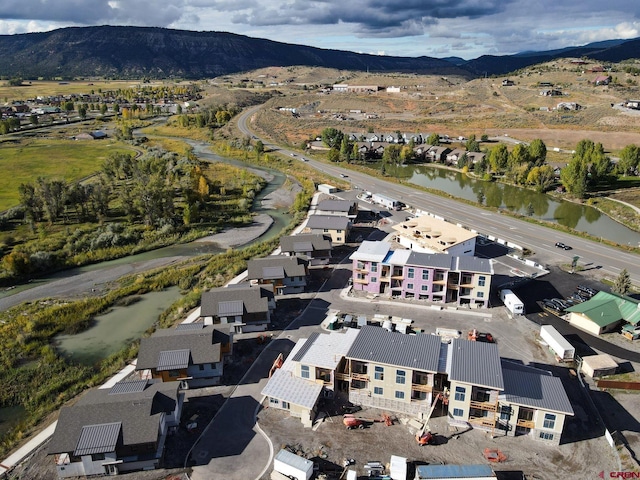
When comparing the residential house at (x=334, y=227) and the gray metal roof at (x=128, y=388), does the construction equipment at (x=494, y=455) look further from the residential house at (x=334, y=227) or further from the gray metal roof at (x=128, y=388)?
the residential house at (x=334, y=227)

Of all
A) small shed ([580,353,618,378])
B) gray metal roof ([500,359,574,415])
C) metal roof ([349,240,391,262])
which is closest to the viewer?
gray metal roof ([500,359,574,415])

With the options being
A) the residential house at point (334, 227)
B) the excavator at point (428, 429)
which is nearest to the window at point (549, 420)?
the excavator at point (428, 429)

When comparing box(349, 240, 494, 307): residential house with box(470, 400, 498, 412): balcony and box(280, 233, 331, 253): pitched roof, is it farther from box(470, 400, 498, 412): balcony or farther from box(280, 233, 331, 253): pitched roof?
box(470, 400, 498, 412): balcony

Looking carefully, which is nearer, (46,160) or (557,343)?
(557,343)

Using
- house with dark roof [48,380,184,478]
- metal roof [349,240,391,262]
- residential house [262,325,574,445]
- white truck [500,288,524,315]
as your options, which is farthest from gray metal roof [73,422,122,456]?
white truck [500,288,524,315]

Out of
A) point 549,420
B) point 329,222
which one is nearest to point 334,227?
point 329,222

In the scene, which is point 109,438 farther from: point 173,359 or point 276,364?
point 276,364
